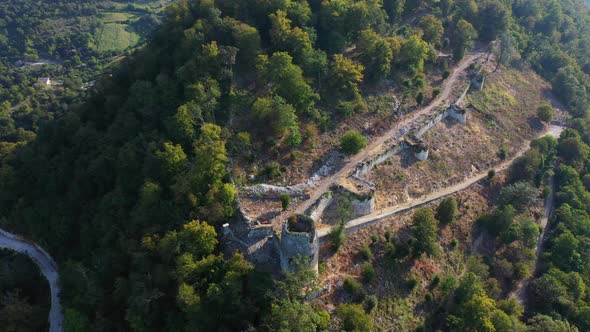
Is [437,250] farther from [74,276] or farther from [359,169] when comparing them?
[74,276]

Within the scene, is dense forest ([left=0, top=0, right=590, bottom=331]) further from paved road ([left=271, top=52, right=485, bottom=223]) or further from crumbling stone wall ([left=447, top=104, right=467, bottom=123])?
crumbling stone wall ([left=447, top=104, right=467, bottom=123])

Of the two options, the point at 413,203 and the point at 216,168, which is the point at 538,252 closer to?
the point at 413,203

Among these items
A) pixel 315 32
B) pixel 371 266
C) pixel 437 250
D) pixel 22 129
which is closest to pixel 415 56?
pixel 315 32

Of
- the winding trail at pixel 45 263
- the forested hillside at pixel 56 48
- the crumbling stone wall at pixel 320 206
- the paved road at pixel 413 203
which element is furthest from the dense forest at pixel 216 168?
the forested hillside at pixel 56 48

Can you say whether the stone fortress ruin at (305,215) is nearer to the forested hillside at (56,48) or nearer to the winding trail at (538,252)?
the winding trail at (538,252)

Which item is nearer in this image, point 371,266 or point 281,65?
point 371,266

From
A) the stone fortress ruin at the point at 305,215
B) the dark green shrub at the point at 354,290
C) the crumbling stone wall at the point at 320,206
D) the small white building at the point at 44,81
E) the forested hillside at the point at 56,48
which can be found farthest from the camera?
the small white building at the point at 44,81
